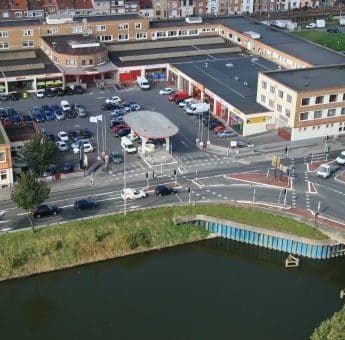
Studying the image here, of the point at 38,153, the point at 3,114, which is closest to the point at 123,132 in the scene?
the point at 38,153

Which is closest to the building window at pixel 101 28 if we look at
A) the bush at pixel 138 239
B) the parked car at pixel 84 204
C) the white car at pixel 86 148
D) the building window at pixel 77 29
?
the building window at pixel 77 29

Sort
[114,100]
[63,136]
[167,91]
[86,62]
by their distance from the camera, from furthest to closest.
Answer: [86,62], [167,91], [114,100], [63,136]

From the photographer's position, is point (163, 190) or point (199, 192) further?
point (199, 192)

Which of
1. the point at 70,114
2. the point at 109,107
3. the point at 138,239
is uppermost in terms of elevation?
the point at 109,107

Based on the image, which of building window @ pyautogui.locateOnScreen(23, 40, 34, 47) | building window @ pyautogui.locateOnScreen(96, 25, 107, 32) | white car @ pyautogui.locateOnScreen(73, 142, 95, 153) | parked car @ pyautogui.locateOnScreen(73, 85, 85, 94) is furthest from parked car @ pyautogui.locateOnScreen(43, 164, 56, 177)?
building window @ pyautogui.locateOnScreen(96, 25, 107, 32)

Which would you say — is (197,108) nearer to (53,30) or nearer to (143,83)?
(143,83)

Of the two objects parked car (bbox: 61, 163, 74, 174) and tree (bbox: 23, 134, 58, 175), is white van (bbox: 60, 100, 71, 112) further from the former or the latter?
tree (bbox: 23, 134, 58, 175)
